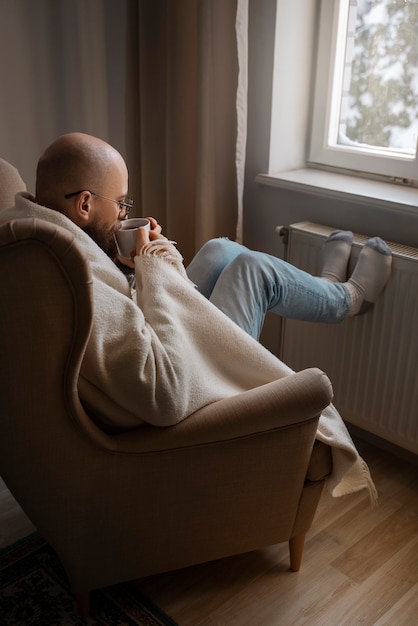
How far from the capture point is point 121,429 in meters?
1.38

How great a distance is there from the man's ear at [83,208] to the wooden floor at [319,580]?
928 millimetres

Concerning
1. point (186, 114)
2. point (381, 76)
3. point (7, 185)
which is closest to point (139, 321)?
point (7, 185)

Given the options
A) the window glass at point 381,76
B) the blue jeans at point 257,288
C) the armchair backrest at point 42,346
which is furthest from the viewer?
the window glass at point 381,76

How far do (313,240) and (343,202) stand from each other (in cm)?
16

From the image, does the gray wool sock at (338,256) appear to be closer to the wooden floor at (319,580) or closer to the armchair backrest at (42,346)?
the wooden floor at (319,580)

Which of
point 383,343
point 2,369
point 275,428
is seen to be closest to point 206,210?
point 383,343

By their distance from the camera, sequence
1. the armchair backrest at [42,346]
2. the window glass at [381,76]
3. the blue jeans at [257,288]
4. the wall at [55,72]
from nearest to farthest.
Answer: the armchair backrest at [42,346] < the blue jeans at [257,288] < the window glass at [381,76] < the wall at [55,72]

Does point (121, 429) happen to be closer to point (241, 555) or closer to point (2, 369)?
point (2, 369)

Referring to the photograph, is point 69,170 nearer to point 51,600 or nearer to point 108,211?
point 108,211

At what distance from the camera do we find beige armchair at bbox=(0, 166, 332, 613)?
45.3 inches

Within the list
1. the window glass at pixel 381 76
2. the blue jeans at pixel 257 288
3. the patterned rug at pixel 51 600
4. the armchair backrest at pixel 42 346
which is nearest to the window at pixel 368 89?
the window glass at pixel 381 76

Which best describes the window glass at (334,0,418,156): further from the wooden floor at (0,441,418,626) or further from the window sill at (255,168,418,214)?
the wooden floor at (0,441,418,626)

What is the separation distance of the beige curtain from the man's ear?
2.99 feet

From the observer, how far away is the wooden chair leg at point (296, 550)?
65.8 inches
